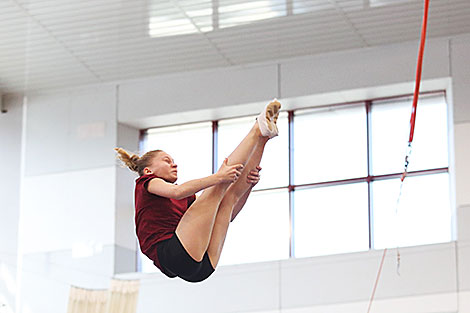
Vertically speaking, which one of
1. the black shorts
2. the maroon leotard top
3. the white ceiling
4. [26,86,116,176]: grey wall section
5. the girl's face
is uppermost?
the white ceiling

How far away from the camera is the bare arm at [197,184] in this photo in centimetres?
476

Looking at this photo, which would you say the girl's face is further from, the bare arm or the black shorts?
the black shorts

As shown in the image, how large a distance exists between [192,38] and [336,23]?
1461 mm

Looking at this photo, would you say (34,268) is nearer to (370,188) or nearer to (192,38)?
(192,38)

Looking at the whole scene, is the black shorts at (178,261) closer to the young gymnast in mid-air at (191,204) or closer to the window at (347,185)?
the young gymnast in mid-air at (191,204)

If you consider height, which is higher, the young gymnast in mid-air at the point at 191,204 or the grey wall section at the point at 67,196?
the grey wall section at the point at 67,196

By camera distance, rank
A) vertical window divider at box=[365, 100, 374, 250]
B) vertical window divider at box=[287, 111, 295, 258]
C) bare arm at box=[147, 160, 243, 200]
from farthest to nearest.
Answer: vertical window divider at box=[287, 111, 295, 258]
vertical window divider at box=[365, 100, 374, 250]
bare arm at box=[147, 160, 243, 200]

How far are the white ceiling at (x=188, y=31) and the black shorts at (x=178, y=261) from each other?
4.45m

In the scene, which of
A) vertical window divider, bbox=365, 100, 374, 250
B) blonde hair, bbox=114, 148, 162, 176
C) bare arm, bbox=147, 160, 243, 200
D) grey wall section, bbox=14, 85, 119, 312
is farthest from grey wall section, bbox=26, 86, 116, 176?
bare arm, bbox=147, 160, 243, 200

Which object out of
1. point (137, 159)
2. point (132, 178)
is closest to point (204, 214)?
point (137, 159)

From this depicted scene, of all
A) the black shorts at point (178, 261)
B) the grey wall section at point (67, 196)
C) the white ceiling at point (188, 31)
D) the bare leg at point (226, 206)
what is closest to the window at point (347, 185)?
the white ceiling at point (188, 31)

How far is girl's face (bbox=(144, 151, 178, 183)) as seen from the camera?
509 cm

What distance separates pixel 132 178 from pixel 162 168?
5455 mm

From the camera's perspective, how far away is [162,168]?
5105 millimetres
